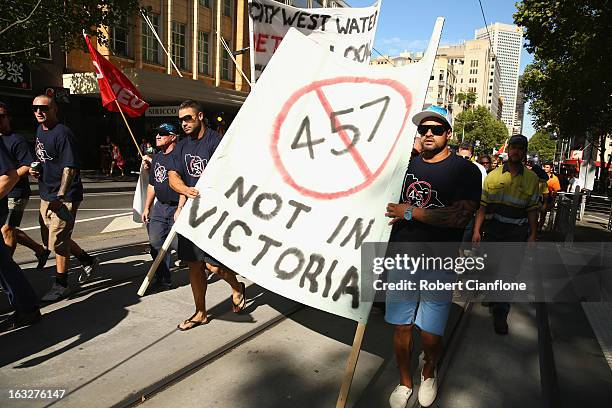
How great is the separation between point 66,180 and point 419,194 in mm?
3338

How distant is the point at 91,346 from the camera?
3320 mm

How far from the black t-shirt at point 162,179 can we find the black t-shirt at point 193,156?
0.49 meters

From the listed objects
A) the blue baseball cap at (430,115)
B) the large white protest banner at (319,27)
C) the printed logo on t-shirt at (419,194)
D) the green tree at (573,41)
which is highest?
the green tree at (573,41)

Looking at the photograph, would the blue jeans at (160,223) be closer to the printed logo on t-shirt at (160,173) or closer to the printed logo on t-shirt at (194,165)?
the printed logo on t-shirt at (160,173)

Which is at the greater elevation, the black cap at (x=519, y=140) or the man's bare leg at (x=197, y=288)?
the black cap at (x=519, y=140)

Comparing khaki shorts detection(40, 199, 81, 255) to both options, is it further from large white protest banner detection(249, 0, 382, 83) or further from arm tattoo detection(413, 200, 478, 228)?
arm tattoo detection(413, 200, 478, 228)

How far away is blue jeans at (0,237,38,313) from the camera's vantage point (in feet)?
11.1

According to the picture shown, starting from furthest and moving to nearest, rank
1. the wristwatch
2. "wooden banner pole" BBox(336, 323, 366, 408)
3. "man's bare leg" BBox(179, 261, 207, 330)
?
"man's bare leg" BBox(179, 261, 207, 330)
the wristwatch
"wooden banner pole" BBox(336, 323, 366, 408)

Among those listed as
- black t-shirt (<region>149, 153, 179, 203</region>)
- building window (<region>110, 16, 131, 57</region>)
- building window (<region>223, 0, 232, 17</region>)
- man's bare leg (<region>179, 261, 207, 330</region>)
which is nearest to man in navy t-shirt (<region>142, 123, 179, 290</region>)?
black t-shirt (<region>149, 153, 179, 203</region>)

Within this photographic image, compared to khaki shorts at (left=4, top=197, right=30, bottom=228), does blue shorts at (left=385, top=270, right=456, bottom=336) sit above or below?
below

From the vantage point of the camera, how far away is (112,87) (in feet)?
22.7

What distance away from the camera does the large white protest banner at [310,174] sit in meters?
2.51

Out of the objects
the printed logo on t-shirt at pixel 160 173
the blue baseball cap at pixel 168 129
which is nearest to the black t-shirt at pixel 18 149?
the printed logo on t-shirt at pixel 160 173

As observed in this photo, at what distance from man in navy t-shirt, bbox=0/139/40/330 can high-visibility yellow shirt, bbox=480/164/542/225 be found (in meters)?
4.07
